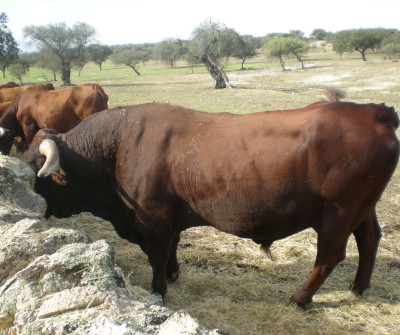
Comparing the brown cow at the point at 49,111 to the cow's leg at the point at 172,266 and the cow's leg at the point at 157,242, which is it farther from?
the cow's leg at the point at 157,242

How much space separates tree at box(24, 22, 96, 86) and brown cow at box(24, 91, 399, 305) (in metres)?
39.9

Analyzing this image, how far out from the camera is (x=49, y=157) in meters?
4.06

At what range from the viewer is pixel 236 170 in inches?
144

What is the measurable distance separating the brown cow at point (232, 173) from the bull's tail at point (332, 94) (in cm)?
91

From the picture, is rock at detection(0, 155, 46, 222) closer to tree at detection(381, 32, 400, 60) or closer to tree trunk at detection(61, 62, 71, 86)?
tree trunk at detection(61, 62, 71, 86)

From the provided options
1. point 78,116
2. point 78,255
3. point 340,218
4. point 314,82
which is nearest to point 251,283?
point 340,218

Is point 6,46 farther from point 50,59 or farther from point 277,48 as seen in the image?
point 277,48

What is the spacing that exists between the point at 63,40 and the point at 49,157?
42.9 m

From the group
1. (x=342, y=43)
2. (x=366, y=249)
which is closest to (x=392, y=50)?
(x=342, y=43)

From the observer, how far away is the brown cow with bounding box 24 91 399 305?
3.50 meters

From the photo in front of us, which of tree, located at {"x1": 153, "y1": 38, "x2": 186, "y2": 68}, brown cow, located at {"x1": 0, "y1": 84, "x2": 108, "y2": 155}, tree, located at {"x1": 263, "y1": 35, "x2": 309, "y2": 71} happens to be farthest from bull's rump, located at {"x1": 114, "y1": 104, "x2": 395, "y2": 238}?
tree, located at {"x1": 263, "y1": 35, "x2": 309, "y2": 71}

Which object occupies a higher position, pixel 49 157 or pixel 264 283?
pixel 49 157

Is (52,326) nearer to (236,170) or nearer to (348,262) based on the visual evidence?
(236,170)

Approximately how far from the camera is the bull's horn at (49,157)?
157 inches
